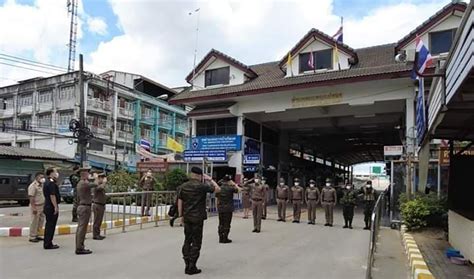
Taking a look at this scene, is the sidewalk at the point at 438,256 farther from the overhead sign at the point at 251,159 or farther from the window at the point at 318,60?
A: the overhead sign at the point at 251,159

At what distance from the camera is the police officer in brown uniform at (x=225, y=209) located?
10.1m

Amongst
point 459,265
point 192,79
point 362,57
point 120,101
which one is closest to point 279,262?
point 459,265

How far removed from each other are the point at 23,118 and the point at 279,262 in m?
39.8

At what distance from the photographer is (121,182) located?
18000 millimetres

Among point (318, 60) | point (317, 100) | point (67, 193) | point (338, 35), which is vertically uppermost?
point (338, 35)

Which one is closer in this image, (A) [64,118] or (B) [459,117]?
(B) [459,117]

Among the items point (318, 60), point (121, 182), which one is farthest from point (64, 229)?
point (318, 60)

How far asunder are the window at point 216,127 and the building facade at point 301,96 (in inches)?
2.1

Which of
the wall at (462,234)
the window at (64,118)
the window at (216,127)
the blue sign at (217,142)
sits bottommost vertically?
the wall at (462,234)

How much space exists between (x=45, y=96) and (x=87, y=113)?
477 cm

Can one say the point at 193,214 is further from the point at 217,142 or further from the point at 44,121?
the point at 44,121

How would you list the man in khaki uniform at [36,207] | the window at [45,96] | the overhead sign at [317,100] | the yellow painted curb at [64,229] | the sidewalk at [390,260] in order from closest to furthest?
the sidewalk at [390,260] < the man in khaki uniform at [36,207] < the yellow painted curb at [64,229] < the overhead sign at [317,100] < the window at [45,96]

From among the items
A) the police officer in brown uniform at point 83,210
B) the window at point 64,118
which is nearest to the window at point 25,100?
the window at point 64,118

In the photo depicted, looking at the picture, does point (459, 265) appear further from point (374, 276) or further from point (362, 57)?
Answer: point (362, 57)
